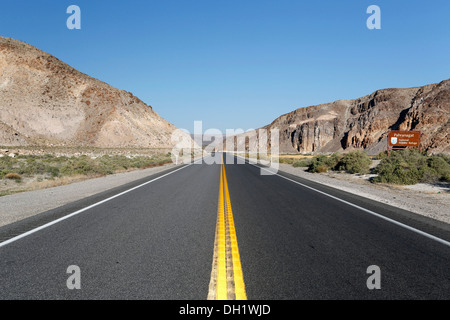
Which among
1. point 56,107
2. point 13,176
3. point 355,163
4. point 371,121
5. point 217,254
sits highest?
point 56,107

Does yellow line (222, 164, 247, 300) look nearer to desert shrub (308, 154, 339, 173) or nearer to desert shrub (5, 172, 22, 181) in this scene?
desert shrub (5, 172, 22, 181)

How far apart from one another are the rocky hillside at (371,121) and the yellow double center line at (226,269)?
56.1 m

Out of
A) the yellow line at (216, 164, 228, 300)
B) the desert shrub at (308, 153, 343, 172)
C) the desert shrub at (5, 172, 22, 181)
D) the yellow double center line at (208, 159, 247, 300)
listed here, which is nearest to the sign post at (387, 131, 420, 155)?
the desert shrub at (308, 153, 343, 172)

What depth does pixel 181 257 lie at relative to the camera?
14.1 ft

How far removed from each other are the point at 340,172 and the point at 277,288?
74.9 ft

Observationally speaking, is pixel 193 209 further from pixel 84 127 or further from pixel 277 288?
pixel 84 127

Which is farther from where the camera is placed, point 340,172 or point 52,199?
point 340,172

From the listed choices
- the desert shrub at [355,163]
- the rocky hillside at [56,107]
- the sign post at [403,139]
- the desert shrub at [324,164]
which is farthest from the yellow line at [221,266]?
the rocky hillside at [56,107]

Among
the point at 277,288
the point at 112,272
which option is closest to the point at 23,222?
the point at 112,272

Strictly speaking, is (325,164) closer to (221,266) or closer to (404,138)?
(404,138)

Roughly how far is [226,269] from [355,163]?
2178cm

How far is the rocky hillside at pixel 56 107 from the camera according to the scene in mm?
61344

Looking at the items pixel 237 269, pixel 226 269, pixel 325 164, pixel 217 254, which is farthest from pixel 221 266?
pixel 325 164

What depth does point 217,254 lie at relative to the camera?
4.45 m
